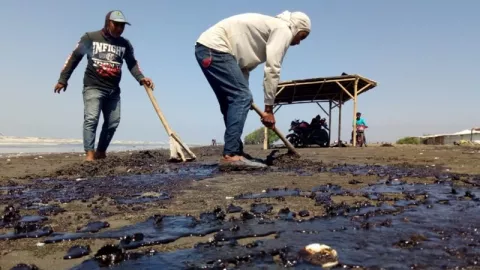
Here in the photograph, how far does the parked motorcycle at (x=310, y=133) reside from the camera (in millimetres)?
15352

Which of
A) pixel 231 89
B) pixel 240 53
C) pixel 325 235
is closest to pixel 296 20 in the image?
pixel 240 53

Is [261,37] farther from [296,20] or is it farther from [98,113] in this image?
[98,113]

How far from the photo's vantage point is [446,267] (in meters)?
1.23

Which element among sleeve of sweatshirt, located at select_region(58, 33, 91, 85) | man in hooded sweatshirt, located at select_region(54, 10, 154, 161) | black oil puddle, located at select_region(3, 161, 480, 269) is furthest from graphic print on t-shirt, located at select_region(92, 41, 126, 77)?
black oil puddle, located at select_region(3, 161, 480, 269)

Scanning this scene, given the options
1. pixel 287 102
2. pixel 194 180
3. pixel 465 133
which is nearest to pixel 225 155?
pixel 194 180

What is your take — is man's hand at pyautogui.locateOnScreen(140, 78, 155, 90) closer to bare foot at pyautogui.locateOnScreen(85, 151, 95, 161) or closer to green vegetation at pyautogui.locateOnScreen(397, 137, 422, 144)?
bare foot at pyautogui.locateOnScreen(85, 151, 95, 161)

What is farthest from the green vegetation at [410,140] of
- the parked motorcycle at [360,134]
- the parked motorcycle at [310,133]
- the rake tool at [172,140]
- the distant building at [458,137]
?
the rake tool at [172,140]

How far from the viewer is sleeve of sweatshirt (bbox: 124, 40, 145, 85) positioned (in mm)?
6261

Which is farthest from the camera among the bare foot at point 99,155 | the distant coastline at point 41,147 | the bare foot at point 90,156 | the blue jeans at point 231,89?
the distant coastline at point 41,147

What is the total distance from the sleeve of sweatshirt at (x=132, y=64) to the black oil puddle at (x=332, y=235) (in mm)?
4655

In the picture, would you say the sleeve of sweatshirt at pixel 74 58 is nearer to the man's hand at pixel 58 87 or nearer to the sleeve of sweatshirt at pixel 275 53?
the man's hand at pixel 58 87

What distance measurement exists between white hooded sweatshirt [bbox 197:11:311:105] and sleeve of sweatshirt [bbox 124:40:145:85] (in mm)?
2134

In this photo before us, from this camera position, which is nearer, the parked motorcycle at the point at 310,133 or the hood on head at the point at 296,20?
the hood on head at the point at 296,20

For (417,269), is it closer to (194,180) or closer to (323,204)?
(323,204)
